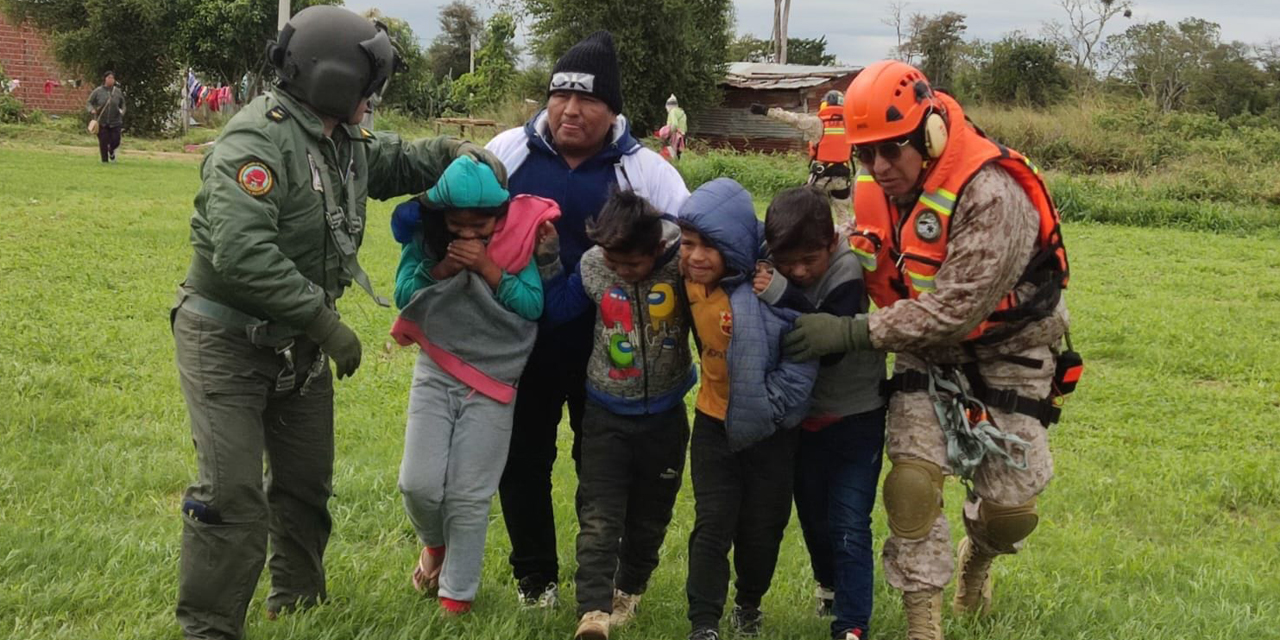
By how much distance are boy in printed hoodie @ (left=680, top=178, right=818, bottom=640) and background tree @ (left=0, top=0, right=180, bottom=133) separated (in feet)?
107

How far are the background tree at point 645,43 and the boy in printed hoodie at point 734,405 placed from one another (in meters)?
29.2

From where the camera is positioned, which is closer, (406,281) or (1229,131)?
(406,281)

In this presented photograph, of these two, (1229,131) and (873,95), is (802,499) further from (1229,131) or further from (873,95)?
(1229,131)

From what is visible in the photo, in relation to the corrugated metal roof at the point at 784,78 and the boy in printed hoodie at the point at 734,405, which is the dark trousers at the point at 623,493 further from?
the corrugated metal roof at the point at 784,78

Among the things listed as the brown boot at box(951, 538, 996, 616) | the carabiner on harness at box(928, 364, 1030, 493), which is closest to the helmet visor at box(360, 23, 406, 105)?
the carabiner on harness at box(928, 364, 1030, 493)

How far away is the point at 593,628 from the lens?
390cm

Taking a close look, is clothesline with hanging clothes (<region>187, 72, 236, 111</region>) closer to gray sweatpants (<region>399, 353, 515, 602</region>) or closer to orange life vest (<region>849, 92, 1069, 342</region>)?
gray sweatpants (<region>399, 353, 515, 602</region>)

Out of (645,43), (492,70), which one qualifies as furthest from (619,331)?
(492,70)

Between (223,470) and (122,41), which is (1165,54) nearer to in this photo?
(122,41)

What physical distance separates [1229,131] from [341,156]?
2935 centimetres

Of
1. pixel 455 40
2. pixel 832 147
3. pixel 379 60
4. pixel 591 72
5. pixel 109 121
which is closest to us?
pixel 379 60

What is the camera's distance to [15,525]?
4.65m

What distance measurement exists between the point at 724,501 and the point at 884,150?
1.29 m

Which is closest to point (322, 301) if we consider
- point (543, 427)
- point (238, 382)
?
point (238, 382)
